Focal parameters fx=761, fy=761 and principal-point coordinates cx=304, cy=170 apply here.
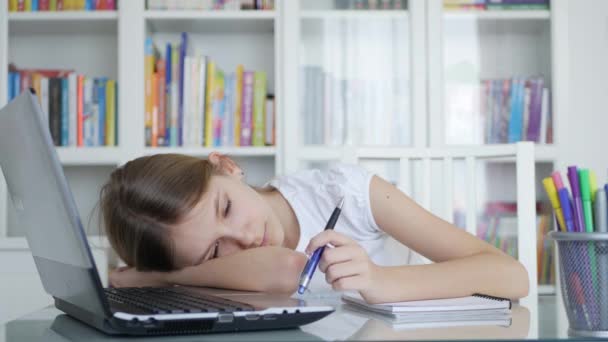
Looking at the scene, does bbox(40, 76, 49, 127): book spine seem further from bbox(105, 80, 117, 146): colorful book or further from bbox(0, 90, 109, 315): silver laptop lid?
bbox(0, 90, 109, 315): silver laptop lid

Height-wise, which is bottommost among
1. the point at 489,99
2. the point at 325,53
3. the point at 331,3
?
the point at 489,99

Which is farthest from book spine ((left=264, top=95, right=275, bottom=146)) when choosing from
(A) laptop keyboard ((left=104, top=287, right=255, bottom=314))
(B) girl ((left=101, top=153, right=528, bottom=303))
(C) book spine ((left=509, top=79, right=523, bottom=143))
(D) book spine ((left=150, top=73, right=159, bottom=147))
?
(A) laptop keyboard ((left=104, top=287, right=255, bottom=314))

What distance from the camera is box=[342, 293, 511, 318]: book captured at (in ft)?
2.43

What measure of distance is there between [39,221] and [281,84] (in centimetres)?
170

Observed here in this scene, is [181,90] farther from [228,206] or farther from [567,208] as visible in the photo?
[567,208]

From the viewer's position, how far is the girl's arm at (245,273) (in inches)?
39.9

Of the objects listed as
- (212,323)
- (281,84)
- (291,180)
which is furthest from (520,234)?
(281,84)

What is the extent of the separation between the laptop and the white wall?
76.1 inches

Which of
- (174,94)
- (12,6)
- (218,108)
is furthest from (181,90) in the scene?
(12,6)

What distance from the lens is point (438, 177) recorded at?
2.41m

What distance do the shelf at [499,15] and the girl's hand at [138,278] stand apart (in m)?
1.58

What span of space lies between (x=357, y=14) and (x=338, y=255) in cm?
180

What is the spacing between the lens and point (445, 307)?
0.74 metres

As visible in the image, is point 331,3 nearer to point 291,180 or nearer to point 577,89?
point 577,89
